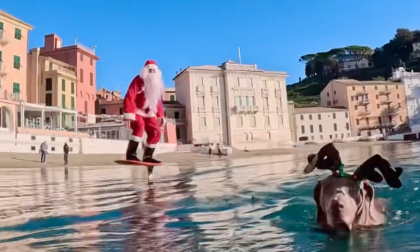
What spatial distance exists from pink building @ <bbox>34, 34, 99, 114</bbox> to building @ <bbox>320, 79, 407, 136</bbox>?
51810 millimetres

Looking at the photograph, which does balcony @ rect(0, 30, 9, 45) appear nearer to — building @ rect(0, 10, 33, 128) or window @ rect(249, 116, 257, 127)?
building @ rect(0, 10, 33, 128)

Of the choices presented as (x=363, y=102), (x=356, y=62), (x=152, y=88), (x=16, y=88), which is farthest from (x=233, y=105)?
(x=356, y=62)

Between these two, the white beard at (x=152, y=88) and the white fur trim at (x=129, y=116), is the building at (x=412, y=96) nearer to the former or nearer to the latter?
the white beard at (x=152, y=88)

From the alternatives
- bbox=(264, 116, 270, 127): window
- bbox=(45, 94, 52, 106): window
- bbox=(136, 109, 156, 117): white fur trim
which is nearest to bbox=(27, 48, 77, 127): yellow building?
bbox=(45, 94, 52, 106): window

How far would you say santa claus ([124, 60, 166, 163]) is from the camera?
23.0 ft

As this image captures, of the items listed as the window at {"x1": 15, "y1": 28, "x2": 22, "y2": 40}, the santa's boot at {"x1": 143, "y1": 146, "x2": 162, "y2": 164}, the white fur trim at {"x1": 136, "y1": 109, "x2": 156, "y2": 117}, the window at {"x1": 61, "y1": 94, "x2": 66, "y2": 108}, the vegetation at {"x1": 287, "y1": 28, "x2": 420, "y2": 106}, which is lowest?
the santa's boot at {"x1": 143, "y1": 146, "x2": 162, "y2": 164}

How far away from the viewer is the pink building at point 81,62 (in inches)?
2153

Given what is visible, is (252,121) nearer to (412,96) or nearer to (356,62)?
(412,96)

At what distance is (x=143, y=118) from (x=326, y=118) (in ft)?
251

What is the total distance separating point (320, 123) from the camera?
79.9 m

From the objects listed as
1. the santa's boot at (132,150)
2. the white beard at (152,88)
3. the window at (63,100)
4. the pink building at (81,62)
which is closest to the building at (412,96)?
the pink building at (81,62)

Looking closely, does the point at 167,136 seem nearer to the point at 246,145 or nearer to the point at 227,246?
the point at 246,145

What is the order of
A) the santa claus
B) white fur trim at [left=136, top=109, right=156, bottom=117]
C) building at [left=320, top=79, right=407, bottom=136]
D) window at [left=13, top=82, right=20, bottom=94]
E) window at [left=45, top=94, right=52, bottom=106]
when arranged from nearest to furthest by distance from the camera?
the santa claus, white fur trim at [left=136, top=109, right=156, bottom=117], window at [left=13, top=82, right=20, bottom=94], window at [left=45, top=94, right=52, bottom=106], building at [left=320, top=79, right=407, bottom=136]

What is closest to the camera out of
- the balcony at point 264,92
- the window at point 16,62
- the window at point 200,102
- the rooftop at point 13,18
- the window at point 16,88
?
the rooftop at point 13,18
